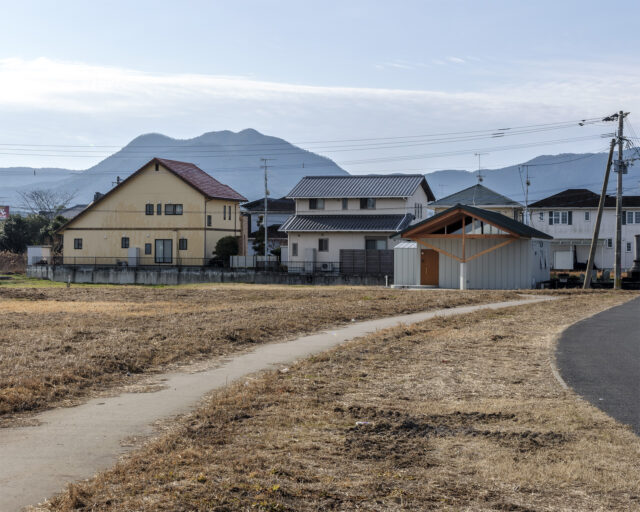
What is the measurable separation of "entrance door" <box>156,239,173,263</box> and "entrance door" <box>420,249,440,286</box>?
2473 cm

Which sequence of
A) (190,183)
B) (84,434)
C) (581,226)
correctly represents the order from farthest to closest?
(581,226), (190,183), (84,434)

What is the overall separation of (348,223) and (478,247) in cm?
1666

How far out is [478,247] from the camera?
46406mm

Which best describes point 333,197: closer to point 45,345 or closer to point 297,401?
point 45,345

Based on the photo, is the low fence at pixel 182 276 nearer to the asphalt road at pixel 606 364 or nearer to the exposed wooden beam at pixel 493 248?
the exposed wooden beam at pixel 493 248

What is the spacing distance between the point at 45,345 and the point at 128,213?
52.1 meters

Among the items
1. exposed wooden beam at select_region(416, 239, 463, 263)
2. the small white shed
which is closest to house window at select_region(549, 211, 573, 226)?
exposed wooden beam at select_region(416, 239, 463, 263)

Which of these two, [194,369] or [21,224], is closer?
[194,369]

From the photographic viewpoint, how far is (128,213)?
66812 mm

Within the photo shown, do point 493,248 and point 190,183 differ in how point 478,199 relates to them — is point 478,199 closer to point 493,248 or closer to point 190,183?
point 190,183

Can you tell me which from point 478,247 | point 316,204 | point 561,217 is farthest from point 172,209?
point 561,217

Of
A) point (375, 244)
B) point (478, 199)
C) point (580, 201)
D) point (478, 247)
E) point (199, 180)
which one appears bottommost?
point (478, 247)

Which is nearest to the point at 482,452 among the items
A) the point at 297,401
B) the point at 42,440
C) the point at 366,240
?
the point at 297,401

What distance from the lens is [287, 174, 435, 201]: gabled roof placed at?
62.9 metres
